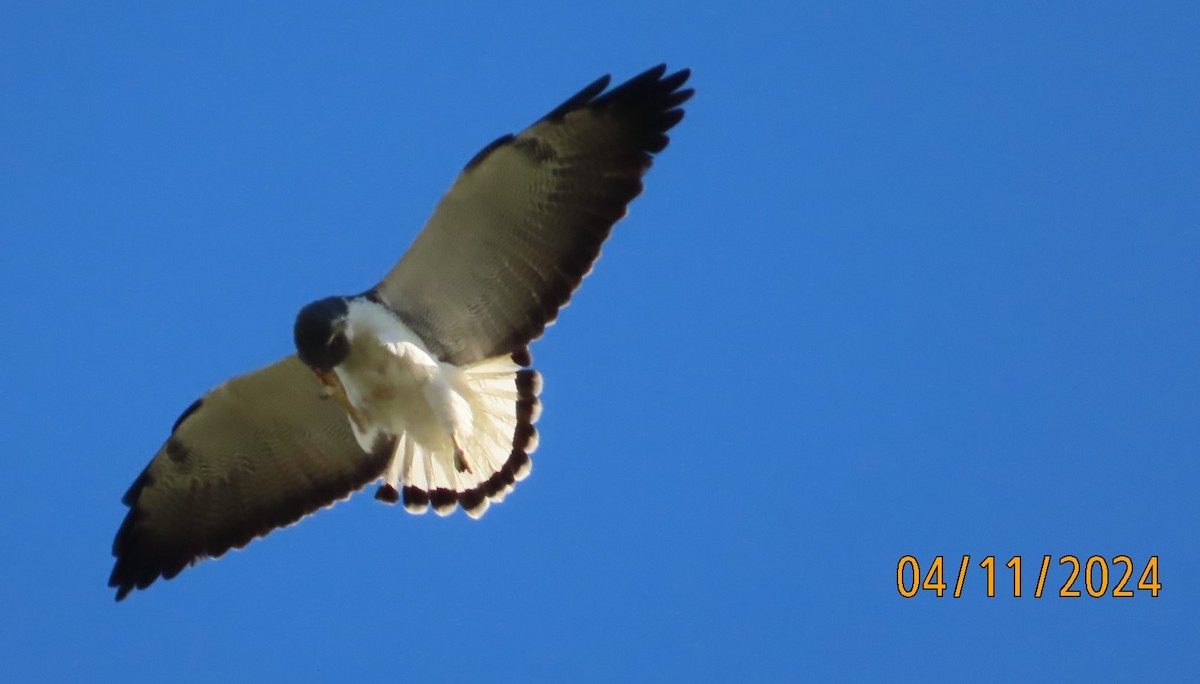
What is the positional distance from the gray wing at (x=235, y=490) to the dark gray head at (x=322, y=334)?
74cm

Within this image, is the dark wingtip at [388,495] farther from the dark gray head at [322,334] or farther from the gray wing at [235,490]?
the dark gray head at [322,334]

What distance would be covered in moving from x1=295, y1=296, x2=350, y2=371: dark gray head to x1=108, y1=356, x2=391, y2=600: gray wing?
0.74m

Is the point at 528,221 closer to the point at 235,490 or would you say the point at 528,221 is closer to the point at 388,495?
the point at 388,495


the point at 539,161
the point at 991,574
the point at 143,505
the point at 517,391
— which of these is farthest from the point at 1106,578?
the point at 143,505

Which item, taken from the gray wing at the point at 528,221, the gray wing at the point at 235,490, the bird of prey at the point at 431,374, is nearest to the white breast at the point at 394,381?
the bird of prey at the point at 431,374

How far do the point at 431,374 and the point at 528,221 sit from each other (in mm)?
892

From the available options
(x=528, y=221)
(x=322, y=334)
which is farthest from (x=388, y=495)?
(x=528, y=221)

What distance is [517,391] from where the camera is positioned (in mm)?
7812

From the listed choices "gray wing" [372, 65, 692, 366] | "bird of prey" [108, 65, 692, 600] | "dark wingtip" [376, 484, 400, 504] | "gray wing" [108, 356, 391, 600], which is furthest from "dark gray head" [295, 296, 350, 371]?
"dark wingtip" [376, 484, 400, 504]

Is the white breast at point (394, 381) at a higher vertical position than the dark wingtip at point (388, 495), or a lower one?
→ higher

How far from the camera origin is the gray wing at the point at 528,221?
712 centimetres

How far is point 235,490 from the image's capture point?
7.98 metres

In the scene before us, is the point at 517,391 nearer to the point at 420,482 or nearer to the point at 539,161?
the point at 420,482

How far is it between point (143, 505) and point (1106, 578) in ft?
17.9
